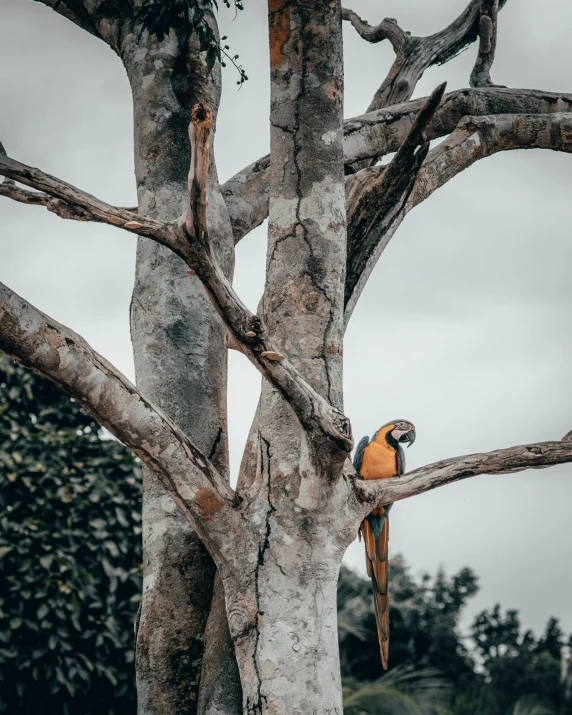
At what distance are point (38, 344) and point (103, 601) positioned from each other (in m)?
3.80

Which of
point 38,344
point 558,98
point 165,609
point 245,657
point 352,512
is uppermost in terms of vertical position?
point 558,98

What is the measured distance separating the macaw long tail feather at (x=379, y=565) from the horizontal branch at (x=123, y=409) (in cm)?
141

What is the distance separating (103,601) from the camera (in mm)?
5977

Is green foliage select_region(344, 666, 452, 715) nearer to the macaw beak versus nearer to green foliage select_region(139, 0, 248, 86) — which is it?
the macaw beak

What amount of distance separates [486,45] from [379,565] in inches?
130

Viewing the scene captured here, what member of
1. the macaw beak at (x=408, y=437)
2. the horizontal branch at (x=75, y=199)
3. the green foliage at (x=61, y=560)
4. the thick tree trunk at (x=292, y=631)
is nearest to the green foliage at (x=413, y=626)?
the green foliage at (x=61, y=560)

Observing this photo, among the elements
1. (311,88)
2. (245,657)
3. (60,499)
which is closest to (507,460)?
(245,657)

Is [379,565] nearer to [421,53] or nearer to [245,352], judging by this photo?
[245,352]

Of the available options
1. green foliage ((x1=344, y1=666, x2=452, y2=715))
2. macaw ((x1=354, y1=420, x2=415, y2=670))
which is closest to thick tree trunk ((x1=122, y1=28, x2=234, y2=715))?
macaw ((x1=354, y1=420, x2=415, y2=670))

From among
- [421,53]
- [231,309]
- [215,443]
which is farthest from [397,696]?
[231,309]

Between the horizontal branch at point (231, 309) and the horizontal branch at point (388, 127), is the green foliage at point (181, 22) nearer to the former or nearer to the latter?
the horizontal branch at point (388, 127)

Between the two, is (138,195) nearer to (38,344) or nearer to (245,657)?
(38,344)

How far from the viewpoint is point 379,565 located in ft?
14.5

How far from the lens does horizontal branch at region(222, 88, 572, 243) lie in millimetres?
4141
